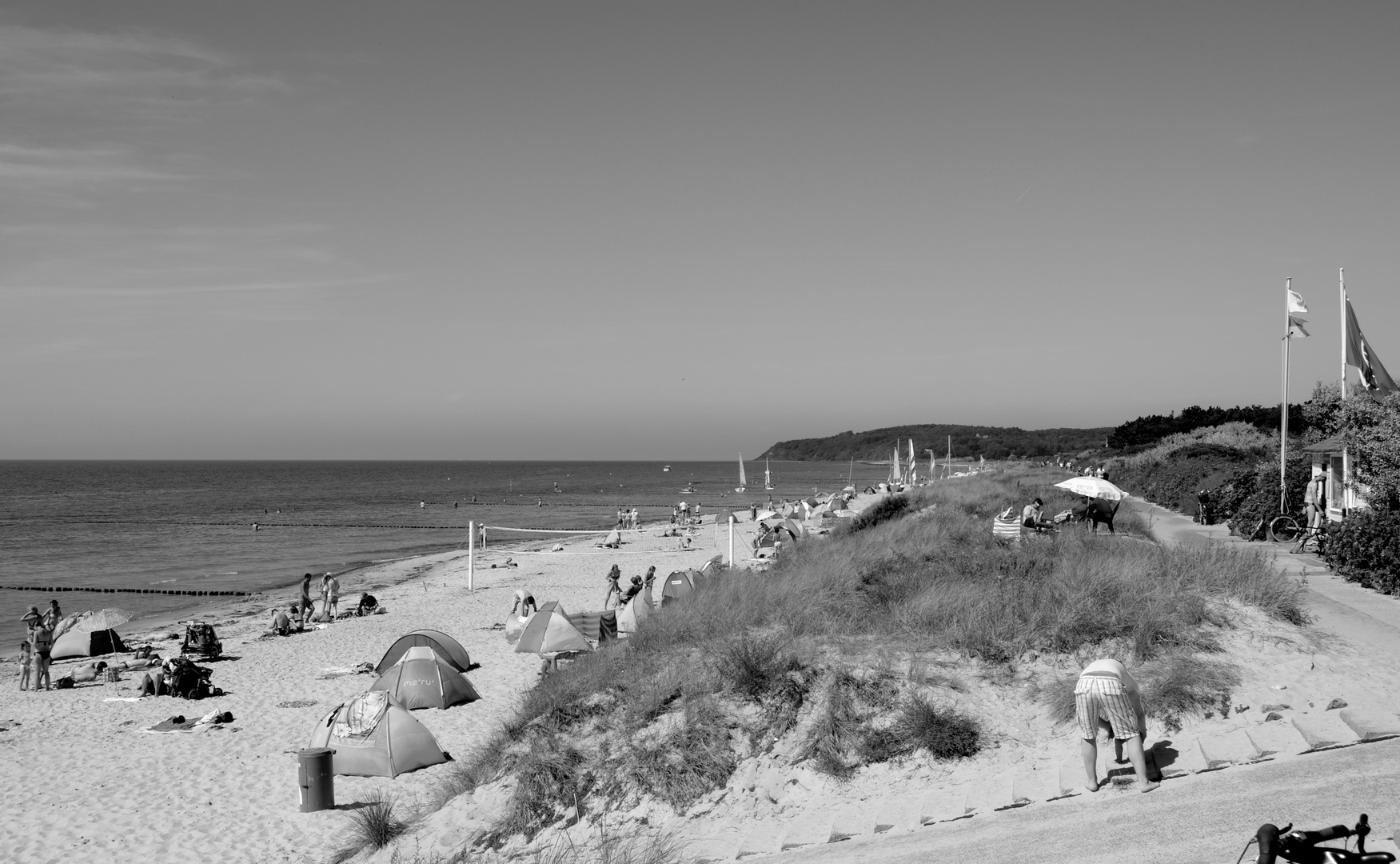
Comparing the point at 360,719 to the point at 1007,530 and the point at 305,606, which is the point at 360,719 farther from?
the point at 305,606

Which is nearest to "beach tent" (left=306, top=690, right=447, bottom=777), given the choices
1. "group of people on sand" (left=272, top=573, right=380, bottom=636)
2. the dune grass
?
the dune grass

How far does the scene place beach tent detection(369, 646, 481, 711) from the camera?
14.5 meters

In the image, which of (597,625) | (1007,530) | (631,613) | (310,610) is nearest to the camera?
(1007,530)

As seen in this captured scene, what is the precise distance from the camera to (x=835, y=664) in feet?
31.0

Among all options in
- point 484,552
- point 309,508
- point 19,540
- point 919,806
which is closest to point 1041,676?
point 919,806

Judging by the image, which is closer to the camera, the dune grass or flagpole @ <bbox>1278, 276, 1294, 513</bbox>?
the dune grass

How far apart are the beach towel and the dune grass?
2.45 metres

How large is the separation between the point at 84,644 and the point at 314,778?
12685 mm

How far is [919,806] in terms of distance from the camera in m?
7.31

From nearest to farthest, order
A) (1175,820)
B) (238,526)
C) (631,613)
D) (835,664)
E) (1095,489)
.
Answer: (1175,820) → (835,664) → (631,613) → (1095,489) → (238,526)

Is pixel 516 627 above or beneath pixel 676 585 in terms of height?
beneath

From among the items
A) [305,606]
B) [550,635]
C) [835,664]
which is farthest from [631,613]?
[305,606]

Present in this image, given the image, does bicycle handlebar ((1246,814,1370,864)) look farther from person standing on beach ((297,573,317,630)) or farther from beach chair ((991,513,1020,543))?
person standing on beach ((297,573,317,630))

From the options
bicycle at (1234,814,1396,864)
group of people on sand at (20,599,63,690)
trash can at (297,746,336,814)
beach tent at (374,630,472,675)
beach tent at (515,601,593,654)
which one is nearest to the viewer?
bicycle at (1234,814,1396,864)
